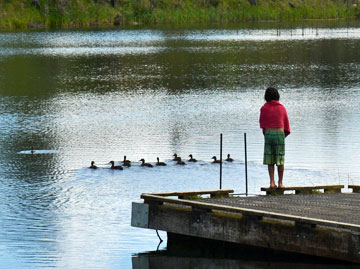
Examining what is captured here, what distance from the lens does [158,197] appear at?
60.4ft

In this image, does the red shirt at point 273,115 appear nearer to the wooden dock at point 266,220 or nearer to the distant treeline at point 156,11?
the wooden dock at point 266,220

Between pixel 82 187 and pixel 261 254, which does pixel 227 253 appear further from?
pixel 82 187

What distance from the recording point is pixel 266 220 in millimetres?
17031

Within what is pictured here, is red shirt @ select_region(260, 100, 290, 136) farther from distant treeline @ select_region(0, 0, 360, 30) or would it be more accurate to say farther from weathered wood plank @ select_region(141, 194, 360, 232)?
distant treeline @ select_region(0, 0, 360, 30)

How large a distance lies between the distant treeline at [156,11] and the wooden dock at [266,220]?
416ft

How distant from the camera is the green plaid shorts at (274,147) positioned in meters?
19.5

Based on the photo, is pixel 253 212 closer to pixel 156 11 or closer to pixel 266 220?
pixel 266 220

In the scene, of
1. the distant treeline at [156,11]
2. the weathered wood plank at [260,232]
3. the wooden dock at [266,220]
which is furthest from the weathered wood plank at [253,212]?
the distant treeline at [156,11]

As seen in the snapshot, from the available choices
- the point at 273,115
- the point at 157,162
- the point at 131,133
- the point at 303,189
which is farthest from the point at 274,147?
the point at 131,133

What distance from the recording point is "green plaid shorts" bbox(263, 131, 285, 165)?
770 inches

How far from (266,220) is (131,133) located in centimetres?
2243

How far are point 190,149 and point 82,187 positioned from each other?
776 cm

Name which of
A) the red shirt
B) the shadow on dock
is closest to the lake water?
the shadow on dock

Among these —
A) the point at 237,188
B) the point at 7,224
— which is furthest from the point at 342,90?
the point at 7,224
